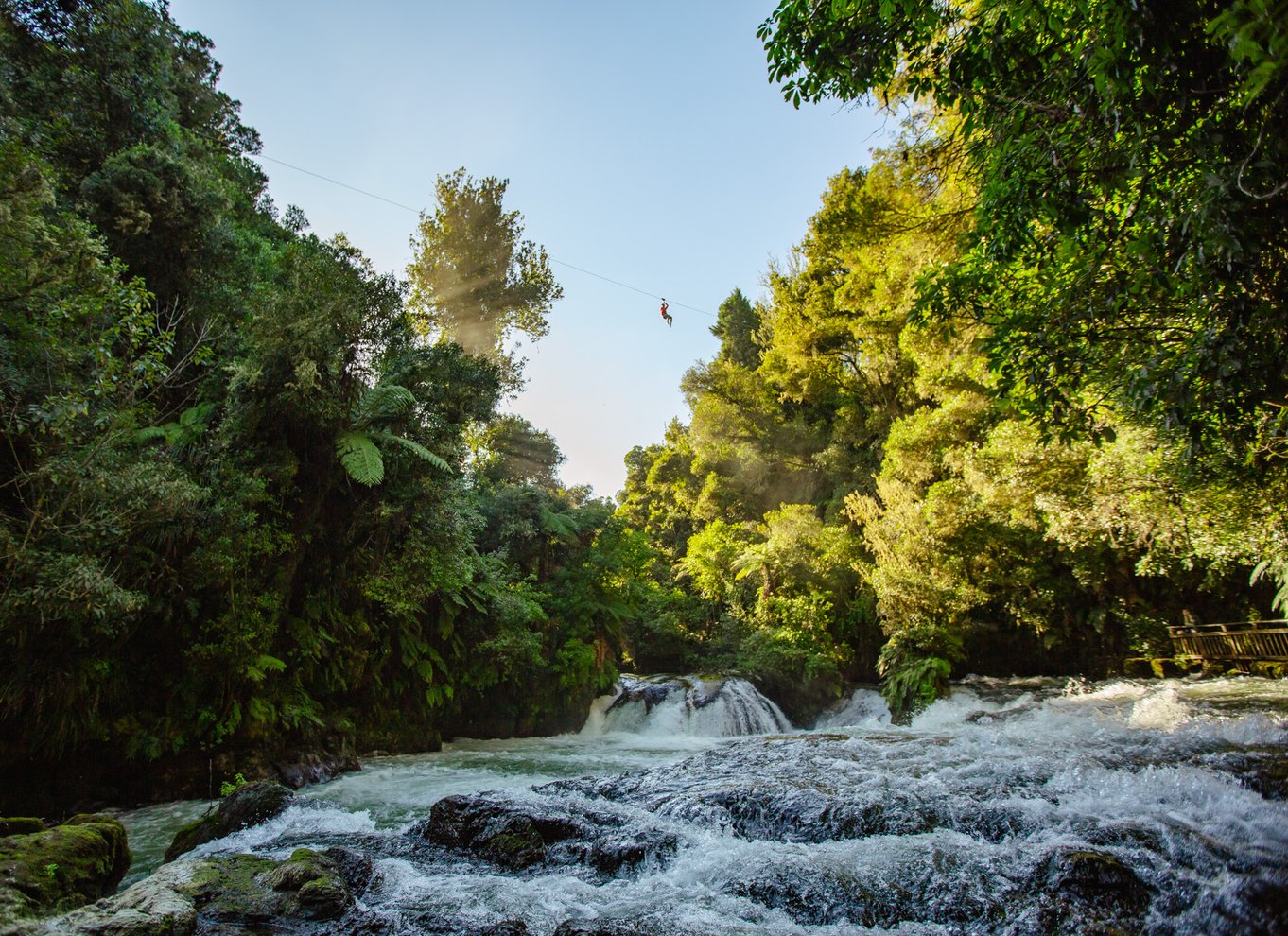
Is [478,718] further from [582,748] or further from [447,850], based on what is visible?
[447,850]

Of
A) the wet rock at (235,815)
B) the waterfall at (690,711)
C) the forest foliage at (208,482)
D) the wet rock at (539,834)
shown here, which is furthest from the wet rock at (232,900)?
the waterfall at (690,711)

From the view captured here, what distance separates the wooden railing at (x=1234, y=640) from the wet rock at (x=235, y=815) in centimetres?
1682

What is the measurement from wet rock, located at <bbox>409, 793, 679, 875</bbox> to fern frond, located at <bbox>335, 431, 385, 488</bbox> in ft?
14.9

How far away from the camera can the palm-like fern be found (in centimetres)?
868

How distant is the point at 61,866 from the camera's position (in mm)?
3785

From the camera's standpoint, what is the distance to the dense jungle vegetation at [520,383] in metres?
3.73

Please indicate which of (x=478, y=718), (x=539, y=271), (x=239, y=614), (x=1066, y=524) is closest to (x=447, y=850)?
(x=239, y=614)

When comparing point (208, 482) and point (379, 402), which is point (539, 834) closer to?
→ point (208, 482)

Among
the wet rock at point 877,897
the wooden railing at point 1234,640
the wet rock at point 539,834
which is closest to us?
the wet rock at point 877,897

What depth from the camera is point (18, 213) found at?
601 cm

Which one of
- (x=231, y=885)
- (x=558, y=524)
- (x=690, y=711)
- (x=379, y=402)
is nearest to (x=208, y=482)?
(x=379, y=402)

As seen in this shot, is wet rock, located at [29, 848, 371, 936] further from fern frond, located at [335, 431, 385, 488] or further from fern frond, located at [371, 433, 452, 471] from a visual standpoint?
fern frond, located at [371, 433, 452, 471]

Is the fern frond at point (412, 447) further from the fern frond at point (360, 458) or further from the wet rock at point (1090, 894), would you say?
the wet rock at point (1090, 894)

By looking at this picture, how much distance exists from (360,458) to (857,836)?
25.0 ft
